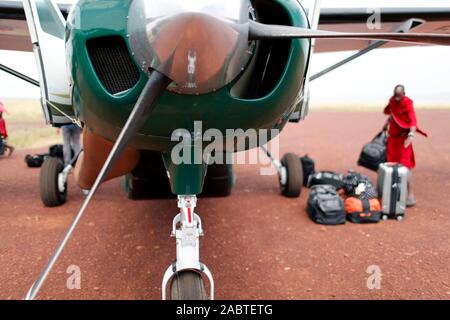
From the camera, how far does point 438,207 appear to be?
4977mm

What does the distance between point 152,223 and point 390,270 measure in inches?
103

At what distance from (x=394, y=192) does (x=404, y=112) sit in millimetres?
1299

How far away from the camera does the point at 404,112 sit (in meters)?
5.02

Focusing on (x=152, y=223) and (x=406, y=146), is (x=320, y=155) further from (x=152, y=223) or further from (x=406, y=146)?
(x=152, y=223)

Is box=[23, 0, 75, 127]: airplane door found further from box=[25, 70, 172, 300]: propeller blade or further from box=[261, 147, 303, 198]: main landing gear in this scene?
box=[261, 147, 303, 198]: main landing gear

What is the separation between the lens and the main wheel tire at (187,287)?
2.14 m

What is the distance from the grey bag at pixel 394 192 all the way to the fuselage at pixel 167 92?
314cm

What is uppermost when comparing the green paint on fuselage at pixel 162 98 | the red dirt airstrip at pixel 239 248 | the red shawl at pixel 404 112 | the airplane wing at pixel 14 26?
the airplane wing at pixel 14 26

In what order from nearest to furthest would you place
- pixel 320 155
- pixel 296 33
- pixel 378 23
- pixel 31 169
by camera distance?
pixel 296 33, pixel 378 23, pixel 31 169, pixel 320 155

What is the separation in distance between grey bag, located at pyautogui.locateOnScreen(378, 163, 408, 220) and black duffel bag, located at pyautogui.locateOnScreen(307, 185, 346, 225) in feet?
1.94

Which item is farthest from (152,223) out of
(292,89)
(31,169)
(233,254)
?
(31,169)

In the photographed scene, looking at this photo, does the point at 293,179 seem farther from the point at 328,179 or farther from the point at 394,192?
the point at 394,192

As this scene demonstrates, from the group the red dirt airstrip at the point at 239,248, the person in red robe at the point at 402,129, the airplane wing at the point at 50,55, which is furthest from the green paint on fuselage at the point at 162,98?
the person in red robe at the point at 402,129

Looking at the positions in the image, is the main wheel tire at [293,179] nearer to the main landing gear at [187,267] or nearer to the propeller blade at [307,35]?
the main landing gear at [187,267]
